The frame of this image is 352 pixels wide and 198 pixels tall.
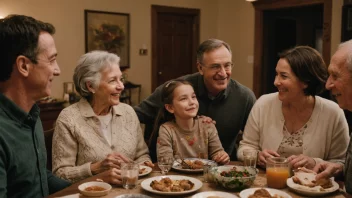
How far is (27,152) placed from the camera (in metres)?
1.59

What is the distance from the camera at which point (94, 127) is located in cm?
228

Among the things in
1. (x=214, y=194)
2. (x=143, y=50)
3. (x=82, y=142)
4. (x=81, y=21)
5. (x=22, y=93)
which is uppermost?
(x=81, y=21)

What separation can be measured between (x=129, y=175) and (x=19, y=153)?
47 centimetres

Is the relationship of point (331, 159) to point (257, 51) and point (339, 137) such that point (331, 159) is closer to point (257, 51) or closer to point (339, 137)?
point (339, 137)

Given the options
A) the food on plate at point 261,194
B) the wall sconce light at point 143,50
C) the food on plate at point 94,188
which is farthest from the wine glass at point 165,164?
the wall sconce light at point 143,50

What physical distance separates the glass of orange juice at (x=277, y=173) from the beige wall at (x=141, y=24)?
4.36m

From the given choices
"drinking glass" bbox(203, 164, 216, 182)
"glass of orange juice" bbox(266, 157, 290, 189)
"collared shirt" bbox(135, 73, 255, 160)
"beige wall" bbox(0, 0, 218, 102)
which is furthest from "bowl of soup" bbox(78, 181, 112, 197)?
"beige wall" bbox(0, 0, 218, 102)

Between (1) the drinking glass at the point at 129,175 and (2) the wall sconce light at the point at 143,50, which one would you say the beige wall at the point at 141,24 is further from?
(1) the drinking glass at the point at 129,175

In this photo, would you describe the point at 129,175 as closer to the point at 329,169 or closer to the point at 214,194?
the point at 214,194

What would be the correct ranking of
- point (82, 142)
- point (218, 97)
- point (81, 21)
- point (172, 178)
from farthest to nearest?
point (81, 21)
point (218, 97)
point (82, 142)
point (172, 178)

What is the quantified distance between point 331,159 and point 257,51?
16.1 feet

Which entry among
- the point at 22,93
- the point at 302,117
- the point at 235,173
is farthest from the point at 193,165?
the point at 22,93

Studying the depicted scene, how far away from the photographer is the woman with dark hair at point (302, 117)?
224cm

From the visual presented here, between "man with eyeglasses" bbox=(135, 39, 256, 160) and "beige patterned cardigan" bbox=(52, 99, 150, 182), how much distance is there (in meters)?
0.40
